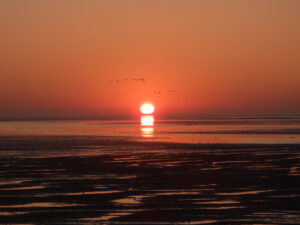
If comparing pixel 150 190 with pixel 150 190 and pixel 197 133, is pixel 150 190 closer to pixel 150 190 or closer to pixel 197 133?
pixel 150 190

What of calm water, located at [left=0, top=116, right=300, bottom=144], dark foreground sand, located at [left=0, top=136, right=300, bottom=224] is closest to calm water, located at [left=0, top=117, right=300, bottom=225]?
dark foreground sand, located at [left=0, top=136, right=300, bottom=224]

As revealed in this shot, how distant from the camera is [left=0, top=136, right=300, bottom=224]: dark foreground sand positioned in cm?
1975

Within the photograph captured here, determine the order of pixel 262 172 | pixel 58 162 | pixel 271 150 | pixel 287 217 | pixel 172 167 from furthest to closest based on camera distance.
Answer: pixel 271 150 < pixel 58 162 < pixel 172 167 < pixel 262 172 < pixel 287 217

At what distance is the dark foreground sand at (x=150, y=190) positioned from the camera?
1975 cm

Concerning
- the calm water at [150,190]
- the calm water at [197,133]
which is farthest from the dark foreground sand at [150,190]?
the calm water at [197,133]

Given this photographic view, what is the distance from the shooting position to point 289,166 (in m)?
35.6

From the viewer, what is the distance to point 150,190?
84.2ft

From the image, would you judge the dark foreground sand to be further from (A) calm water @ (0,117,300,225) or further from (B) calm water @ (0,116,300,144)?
(B) calm water @ (0,116,300,144)

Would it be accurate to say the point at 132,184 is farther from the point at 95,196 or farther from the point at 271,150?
the point at 271,150

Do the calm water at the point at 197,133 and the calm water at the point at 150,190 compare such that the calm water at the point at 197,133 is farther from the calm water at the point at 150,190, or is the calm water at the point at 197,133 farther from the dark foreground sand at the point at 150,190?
the calm water at the point at 150,190

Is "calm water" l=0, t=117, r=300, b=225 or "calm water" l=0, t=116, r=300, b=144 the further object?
"calm water" l=0, t=116, r=300, b=144

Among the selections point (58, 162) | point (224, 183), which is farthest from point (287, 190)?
point (58, 162)

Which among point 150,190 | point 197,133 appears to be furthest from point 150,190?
point 197,133

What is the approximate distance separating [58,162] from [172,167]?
8.60m
